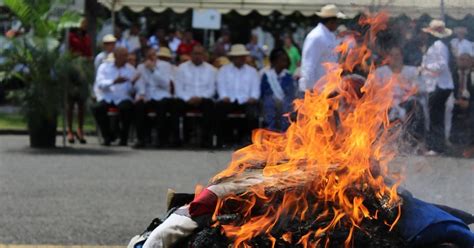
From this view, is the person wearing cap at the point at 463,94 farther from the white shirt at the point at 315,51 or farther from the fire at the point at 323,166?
the fire at the point at 323,166

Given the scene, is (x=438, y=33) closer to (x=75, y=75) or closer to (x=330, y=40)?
(x=330, y=40)

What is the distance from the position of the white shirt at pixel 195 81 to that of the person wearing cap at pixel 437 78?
474 centimetres

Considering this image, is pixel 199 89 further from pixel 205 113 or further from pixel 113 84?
pixel 113 84

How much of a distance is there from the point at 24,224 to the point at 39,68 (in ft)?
22.8

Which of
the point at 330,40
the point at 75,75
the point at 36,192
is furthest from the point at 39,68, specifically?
the point at 330,40

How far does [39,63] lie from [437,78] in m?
6.50

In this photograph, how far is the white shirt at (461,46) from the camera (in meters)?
7.86

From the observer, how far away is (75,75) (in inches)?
607

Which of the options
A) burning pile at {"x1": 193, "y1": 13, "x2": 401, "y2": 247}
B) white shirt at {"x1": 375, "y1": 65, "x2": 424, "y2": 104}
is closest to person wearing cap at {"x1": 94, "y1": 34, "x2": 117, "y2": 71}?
white shirt at {"x1": 375, "y1": 65, "x2": 424, "y2": 104}

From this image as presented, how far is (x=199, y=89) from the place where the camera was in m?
16.4

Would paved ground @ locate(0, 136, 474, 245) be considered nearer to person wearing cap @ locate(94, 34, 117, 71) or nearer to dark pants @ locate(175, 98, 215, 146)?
dark pants @ locate(175, 98, 215, 146)

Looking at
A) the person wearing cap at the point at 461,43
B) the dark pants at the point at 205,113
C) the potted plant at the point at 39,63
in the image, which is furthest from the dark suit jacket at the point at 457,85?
the potted plant at the point at 39,63

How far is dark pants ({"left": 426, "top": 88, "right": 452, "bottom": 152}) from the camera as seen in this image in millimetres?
9641

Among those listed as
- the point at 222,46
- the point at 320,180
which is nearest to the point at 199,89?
the point at 222,46
